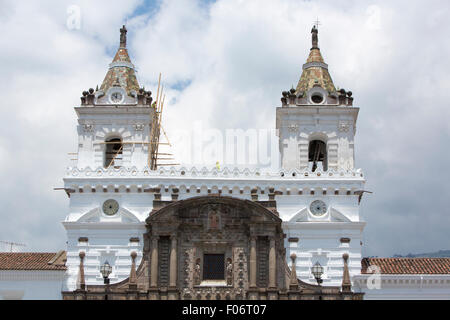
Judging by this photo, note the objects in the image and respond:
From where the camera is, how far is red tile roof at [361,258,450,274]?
4712cm

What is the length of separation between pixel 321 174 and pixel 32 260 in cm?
1849

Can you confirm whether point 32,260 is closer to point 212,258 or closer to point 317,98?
point 212,258

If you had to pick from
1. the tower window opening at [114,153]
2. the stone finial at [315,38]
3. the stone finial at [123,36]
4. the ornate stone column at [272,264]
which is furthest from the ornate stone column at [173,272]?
the stone finial at [315,38]

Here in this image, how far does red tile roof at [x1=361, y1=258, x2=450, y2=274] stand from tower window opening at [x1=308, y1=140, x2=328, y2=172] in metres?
7.03

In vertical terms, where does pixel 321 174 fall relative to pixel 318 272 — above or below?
above

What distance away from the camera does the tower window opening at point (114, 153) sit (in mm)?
51009

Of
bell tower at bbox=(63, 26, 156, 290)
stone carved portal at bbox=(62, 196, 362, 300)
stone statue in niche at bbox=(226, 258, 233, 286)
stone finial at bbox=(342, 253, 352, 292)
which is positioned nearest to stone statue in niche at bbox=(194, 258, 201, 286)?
stone carved portal at bbox=(62, 196, 362, 300)

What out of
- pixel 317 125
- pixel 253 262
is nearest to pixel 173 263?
pixel 253 262

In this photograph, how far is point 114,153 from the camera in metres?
51.7

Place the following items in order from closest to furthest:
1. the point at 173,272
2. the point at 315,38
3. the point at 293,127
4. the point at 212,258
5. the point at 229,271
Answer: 1. the point at 173,272
2. the point at 229,271
3. the point at 212,258
4. the point at 293,127
5. the point at 315,38

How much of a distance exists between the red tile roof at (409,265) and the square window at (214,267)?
8457mm

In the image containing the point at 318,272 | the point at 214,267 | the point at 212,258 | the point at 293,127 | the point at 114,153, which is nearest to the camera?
the point at 318,272
